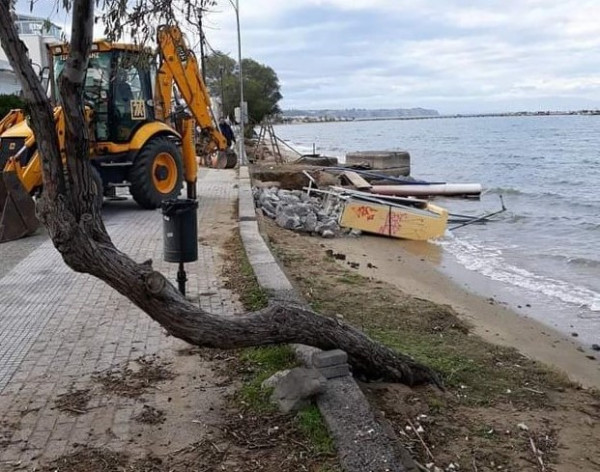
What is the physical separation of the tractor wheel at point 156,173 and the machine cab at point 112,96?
50cm

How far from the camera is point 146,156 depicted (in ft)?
43.7

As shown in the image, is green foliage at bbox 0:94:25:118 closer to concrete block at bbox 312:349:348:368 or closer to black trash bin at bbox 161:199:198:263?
black trash bin at bbox 161:199:198:263

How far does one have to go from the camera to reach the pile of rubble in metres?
15.6

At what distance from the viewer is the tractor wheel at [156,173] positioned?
13320 millimetres

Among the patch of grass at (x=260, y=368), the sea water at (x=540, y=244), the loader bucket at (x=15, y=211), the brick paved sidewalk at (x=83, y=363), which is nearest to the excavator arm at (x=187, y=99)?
the loader bucket at (x=15, y=211)

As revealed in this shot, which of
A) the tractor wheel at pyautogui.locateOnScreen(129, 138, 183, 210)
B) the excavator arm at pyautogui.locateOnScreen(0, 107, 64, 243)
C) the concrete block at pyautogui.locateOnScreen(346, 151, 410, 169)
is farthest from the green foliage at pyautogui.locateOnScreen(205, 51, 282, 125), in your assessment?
the excavator arm at pyautogui.locateOnScreen(0, 107, 64, 243)

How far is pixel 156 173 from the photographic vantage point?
548 inches

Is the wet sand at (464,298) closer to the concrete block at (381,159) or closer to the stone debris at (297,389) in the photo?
the stone debris at (297,389)

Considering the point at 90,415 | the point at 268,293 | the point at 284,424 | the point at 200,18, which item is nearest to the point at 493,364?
the point at 268,293

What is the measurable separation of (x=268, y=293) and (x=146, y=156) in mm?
7237

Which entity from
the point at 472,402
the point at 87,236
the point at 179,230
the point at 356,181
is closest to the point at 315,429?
the point at 472,402

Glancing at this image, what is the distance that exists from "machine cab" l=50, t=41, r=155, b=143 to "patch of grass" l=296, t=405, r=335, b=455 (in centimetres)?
946

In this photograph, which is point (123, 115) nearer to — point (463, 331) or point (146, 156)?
point (146, 156)

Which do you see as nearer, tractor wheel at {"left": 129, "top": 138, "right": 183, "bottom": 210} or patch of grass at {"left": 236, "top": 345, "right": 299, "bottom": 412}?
patch of grass at {"left": 236, "top": 345, "right": 299, "bottom": 412}
